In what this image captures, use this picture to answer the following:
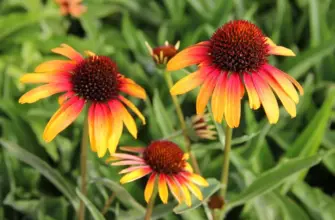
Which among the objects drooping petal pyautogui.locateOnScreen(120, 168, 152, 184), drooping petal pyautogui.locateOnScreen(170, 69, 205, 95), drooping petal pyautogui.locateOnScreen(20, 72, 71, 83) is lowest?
drooping petal pyautogui.locateOnScreen(120, 168, 152, 184)

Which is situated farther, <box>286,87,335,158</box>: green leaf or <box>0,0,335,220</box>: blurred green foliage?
<box>286,87,335,158</box>: green leaf

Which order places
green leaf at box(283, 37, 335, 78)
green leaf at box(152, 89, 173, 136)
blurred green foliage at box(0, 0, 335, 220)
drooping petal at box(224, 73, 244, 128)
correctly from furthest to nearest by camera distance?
1. green leaf at box(283, 37, 335, 78)
2. green leaf at box(152, 89, 173, 136)
3. blurred green foliage at box(0, 0, 335, 220)
4. drooping petal at box(224, 73, 244, 128)

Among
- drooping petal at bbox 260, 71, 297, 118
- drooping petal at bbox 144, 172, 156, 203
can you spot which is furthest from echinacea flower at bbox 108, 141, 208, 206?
drooping petal at bbox 260, 71, 297, 118

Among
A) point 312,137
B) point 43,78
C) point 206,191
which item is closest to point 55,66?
point 43,78

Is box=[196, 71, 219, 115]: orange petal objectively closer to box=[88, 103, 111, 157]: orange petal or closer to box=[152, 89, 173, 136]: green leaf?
box=[88, 103, 111, 157]: orange petal

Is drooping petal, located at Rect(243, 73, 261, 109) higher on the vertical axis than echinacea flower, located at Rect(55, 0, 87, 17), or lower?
lower

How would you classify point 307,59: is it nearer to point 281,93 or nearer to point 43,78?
point 281,93

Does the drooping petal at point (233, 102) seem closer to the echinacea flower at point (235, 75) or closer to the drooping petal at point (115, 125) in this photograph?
the echinacea flower at point (235, 75)
